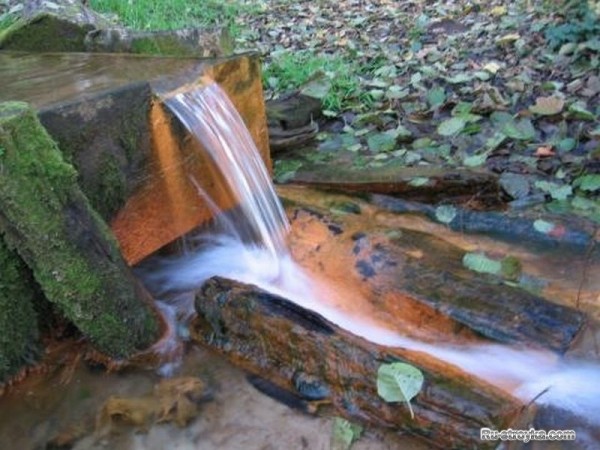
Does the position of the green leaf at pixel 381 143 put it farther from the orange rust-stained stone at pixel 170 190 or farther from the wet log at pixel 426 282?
the orange rust-stained stone at pixel 170 190

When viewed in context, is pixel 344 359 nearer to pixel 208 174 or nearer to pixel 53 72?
pixel 208 174

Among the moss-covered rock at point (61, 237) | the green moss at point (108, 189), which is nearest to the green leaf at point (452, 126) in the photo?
the green moss at point (108, 189)

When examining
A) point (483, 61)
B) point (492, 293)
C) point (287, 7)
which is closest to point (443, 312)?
point (492, 293)

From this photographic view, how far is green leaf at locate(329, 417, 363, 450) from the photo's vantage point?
8.48ft

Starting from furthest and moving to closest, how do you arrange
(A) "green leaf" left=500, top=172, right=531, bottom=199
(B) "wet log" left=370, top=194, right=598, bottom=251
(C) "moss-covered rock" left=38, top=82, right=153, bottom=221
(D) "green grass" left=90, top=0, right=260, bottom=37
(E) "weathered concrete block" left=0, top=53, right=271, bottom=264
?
(D) "green grass" left=90, top=0, right=260, bottom=37 → (A) "green leaf" left=500, top=172, right=531, bottom=199 → (B) "wet log" left=370, top=194, right=598, bottom=251 → (E) "weathered concrete block" left=0, top=53, right=271, bottom=264 → (C) "moss-covered rock" left=38, top=82, right=153, bottom=221

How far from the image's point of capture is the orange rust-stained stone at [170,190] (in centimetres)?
345

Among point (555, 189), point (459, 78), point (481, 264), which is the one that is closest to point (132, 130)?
point (481, 264)

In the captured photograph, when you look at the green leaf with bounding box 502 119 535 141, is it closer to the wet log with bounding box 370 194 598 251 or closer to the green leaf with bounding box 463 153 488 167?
the green leaf with bounding box 463 153 488 167

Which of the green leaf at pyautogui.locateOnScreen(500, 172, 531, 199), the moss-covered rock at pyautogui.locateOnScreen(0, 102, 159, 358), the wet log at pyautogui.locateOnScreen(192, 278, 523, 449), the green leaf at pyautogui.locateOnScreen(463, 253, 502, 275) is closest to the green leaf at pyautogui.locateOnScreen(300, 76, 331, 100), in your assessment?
the green leaf at pyautogui.locateOnScreen(500, 172, 531, 199)

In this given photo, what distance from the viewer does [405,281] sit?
3.27 metres

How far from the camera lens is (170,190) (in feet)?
11.8

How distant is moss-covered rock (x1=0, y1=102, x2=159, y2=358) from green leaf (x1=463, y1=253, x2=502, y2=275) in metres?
1.66

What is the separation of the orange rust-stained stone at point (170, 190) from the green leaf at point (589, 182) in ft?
6.96

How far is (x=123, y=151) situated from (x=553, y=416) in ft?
7.45
